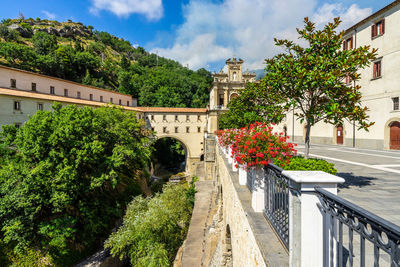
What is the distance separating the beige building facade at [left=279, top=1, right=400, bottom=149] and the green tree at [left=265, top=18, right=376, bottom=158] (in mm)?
16286

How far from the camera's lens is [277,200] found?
3.16 metres

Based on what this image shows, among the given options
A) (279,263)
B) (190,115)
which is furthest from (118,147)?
(190,115)

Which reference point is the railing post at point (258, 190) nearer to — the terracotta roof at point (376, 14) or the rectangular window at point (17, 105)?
the terracotta roof at point (376, 14)

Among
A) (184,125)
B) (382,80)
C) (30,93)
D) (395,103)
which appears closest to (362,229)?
(395,103)

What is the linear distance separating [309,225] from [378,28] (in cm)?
2472

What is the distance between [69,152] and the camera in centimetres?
1336

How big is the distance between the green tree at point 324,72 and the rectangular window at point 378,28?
1828 cm

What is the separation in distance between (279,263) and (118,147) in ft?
50.6

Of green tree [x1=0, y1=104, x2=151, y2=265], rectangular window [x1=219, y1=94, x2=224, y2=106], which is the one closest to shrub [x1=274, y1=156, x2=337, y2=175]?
green tree [x1=0, y1=104, x2=151, y2=265]

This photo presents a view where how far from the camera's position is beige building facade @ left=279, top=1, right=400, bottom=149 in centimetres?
1644

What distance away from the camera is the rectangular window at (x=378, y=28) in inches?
687

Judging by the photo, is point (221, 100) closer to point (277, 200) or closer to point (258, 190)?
point (258, 190)

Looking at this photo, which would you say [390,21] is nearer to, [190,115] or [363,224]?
[363,224]

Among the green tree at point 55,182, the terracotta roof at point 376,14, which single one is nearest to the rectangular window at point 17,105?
the green tree at point 55,182
